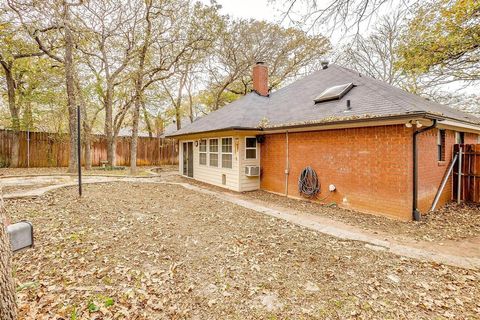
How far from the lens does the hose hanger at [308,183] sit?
7.86 meters

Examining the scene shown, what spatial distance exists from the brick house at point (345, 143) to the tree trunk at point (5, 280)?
668cm

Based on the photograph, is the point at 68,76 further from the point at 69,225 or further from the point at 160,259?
the point at 160,259

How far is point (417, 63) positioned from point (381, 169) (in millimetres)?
4240

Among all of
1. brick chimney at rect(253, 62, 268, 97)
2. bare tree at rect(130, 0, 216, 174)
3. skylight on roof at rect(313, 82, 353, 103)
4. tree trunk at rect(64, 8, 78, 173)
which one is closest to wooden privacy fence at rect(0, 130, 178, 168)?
tree trunk at rect(64, 8, 78, 173)

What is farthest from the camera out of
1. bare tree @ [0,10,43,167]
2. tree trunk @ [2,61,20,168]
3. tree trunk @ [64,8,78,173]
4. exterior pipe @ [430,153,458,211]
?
tree trunk @ [2,61,20,168]

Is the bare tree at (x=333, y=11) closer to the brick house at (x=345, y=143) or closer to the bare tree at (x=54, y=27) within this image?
the brick house at (x=345, y=143)

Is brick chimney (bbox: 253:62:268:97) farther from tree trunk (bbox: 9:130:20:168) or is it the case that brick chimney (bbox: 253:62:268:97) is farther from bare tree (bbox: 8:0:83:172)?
tree trunk (bbox: 9:130:20:168)

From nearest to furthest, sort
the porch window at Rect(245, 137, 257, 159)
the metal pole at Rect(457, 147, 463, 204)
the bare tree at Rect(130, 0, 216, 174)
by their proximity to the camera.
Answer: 1. the metal pole at Rect(457, 147, 463, 204)
2. the porch window at Rect(245, 137, 257, 159)
3. the bare tree at Rect(130, 0, 216, 174)

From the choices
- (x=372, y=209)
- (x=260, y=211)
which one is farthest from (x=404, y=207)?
(x=260, y=211)

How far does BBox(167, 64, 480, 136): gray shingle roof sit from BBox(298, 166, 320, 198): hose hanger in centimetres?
172

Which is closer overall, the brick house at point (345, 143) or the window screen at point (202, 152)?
the brick house at point (345, 143)

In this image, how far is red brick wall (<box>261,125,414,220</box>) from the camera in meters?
5.85

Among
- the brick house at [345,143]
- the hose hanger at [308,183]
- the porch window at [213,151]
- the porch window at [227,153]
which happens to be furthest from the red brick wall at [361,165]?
Answer: the porch window at [213,151]

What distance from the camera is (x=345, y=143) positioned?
7.01 m
